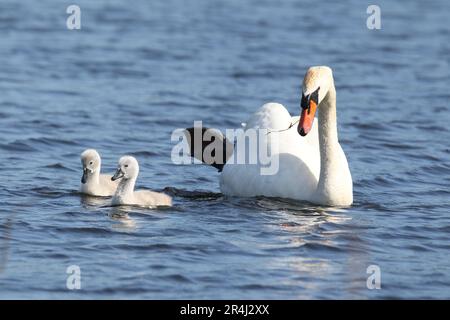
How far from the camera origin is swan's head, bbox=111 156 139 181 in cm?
1110

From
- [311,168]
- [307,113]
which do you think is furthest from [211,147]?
[307,113]

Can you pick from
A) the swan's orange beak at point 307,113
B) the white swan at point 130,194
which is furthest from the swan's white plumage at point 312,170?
the white swan at point 130,194

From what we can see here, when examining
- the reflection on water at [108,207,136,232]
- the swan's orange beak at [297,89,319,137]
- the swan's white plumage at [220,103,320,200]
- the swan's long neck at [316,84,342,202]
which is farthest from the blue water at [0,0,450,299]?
the swan's orange beak at [297,89,319,137]

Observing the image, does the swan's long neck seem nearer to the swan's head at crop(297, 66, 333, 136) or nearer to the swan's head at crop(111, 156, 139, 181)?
the swan's head at crop(297, 66, 333, 136)

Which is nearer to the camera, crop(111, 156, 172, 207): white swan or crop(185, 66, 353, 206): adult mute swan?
crop(185, 66, 353, 206): adult mute swan

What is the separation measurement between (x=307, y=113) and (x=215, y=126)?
5927 mm

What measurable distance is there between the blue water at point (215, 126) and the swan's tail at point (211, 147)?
218mm

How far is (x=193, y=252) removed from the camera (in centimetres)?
955

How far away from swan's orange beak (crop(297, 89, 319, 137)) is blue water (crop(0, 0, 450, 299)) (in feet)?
2.92

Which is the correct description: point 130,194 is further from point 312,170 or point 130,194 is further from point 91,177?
point 312,170

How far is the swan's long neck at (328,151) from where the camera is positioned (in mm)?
10953
